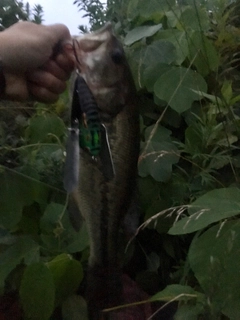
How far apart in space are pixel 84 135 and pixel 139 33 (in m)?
0.65

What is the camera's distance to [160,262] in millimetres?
1240

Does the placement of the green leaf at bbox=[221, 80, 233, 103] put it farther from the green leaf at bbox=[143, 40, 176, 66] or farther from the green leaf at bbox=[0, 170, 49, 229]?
the green leaf at bbox=[0, 170, 49, 229]

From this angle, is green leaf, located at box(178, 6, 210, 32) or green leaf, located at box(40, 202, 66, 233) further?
green leaf, located at box(178, 6, 210, 32)

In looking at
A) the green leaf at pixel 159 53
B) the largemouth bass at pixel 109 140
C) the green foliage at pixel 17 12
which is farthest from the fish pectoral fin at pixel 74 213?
the green foliage at pixel 17 12

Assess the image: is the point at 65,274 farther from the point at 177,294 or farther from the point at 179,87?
the point at 179,87

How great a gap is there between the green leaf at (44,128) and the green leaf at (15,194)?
0.47ft

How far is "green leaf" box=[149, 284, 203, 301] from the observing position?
36.1 inches

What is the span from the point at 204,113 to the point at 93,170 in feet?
1.55

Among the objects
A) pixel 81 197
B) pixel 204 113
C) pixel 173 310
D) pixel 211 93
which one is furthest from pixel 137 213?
pixel 211 93

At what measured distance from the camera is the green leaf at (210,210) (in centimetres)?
89

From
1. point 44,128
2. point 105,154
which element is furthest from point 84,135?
point 44,128

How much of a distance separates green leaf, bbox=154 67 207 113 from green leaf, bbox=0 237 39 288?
46 cm

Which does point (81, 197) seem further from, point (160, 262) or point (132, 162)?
point (160, 262)

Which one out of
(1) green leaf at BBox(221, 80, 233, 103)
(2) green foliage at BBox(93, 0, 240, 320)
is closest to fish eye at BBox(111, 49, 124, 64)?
(2) green foliage at BBox(93, 0, 240, 320)
